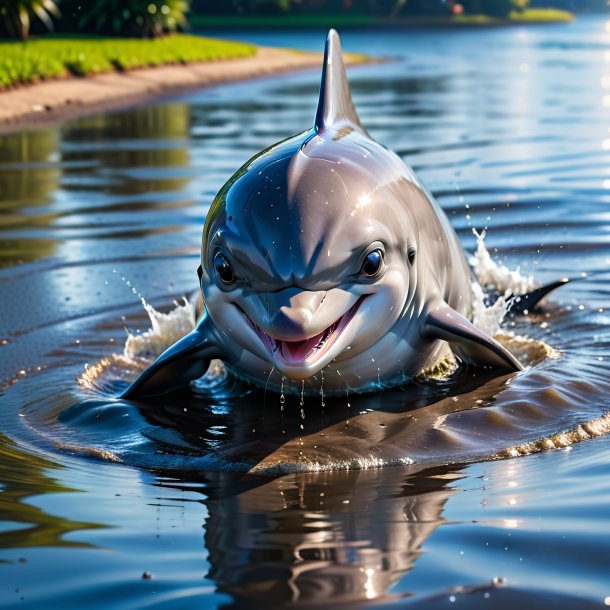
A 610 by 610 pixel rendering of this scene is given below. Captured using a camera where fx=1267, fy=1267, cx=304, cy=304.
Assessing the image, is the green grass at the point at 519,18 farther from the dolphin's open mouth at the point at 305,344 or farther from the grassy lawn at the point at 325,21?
the dolphin's open mouth at the point at 305,344

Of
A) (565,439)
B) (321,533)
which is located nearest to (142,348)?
(565,439)

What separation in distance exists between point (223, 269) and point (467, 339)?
1.40 m

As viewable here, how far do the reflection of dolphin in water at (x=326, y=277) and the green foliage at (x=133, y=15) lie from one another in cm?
3388

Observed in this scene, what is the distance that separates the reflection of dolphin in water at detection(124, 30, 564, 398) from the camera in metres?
5.59

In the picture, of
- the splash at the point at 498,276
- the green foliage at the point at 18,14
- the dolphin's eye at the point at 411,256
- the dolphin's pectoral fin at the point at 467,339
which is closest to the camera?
the dolphin's eye at the point at 411,256

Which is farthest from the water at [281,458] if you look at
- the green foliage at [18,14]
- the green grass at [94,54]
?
the green foliage at [18,14]

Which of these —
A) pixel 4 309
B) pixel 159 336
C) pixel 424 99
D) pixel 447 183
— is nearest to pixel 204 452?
pixel 159 336

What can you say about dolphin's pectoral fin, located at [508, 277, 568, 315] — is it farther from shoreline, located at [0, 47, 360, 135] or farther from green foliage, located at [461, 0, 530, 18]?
green foliage, located at [461, 0, 530, 18]

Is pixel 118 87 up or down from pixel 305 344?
down

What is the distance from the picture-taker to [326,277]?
5633mm

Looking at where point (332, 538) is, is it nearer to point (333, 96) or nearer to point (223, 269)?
point (223, 269)

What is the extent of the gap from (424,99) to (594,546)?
2397 centimetres

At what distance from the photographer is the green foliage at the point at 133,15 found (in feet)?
130

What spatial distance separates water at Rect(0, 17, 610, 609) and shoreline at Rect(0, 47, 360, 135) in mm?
12198
